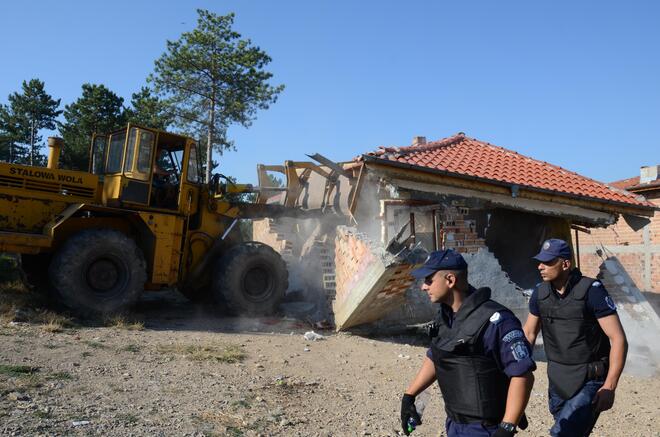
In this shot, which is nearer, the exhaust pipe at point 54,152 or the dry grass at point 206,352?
the dry grass at point 206,352

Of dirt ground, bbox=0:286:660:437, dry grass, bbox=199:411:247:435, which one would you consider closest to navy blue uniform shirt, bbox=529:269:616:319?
dirt ground, bbox=0:286:660:437

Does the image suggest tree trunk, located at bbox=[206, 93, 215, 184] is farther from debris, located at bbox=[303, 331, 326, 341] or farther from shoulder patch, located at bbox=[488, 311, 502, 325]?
Answer: shoulder patch, located at bbox=[488, 311, 502, 325]

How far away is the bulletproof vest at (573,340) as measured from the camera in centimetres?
343

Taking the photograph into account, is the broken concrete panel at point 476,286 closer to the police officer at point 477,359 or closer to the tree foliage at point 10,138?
the police officer at point 477,359

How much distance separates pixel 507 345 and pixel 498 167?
834 centimetres

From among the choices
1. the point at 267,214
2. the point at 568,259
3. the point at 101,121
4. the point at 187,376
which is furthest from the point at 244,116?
the point at 568,259

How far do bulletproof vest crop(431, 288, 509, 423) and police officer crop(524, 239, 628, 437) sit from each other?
102 centimetres

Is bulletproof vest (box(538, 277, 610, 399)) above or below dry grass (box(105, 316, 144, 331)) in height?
above

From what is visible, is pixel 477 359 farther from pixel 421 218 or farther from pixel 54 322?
pixel 421 218

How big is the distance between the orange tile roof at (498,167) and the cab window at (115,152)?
3729 mm

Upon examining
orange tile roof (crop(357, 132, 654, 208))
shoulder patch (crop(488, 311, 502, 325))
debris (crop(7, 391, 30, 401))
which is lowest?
debris (crop(7, 391, 30, 401))

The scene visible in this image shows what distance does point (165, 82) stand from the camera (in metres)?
21.9

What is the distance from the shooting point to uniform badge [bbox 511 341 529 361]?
2479 mm

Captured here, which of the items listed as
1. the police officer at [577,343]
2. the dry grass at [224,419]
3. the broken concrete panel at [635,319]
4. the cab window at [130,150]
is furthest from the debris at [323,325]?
the police officer at [577,343]
